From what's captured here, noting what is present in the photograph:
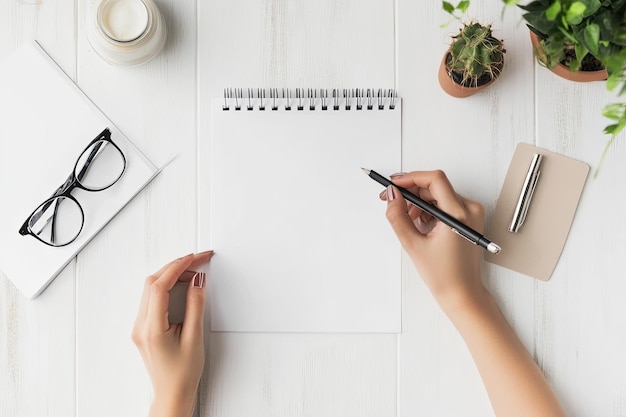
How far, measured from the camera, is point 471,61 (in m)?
0.69

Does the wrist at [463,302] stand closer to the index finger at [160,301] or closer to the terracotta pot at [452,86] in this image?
the terracotta pot at [452,86]

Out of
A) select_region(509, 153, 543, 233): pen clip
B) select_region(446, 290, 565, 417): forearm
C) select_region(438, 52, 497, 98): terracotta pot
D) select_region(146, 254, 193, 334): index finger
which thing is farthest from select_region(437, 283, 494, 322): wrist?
select_region(146, 254, 193, 334): index finger

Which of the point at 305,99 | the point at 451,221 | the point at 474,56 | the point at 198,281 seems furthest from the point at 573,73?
the point at 198,281

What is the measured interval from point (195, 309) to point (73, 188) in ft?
0.84

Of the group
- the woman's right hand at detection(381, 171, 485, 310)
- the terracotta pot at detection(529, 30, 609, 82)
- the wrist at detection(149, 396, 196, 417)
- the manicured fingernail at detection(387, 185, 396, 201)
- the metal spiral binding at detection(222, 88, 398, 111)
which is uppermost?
the terracotta pot at detection(529, 30, 609, 82)

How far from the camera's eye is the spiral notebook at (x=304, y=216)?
785mm

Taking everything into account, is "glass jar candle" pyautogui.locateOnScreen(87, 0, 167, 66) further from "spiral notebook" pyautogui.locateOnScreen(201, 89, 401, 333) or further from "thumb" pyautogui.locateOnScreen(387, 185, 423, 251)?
"thumb" pyautogui.locateOnScreen(387, 185, 423, 251)

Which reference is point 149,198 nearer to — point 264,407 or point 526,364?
Answer: point 264,407

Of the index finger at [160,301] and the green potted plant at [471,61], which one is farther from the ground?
the green potted plant at [471,61]

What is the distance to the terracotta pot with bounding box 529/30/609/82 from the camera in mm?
722

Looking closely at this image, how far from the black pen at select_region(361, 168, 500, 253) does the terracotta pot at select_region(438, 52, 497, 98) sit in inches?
6.4

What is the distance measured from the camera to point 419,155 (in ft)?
2.59

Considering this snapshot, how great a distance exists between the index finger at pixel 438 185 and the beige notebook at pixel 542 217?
0.29 ft

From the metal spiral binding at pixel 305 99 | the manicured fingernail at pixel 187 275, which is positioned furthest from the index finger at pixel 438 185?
the manicured fingernail at pixel 187 275
